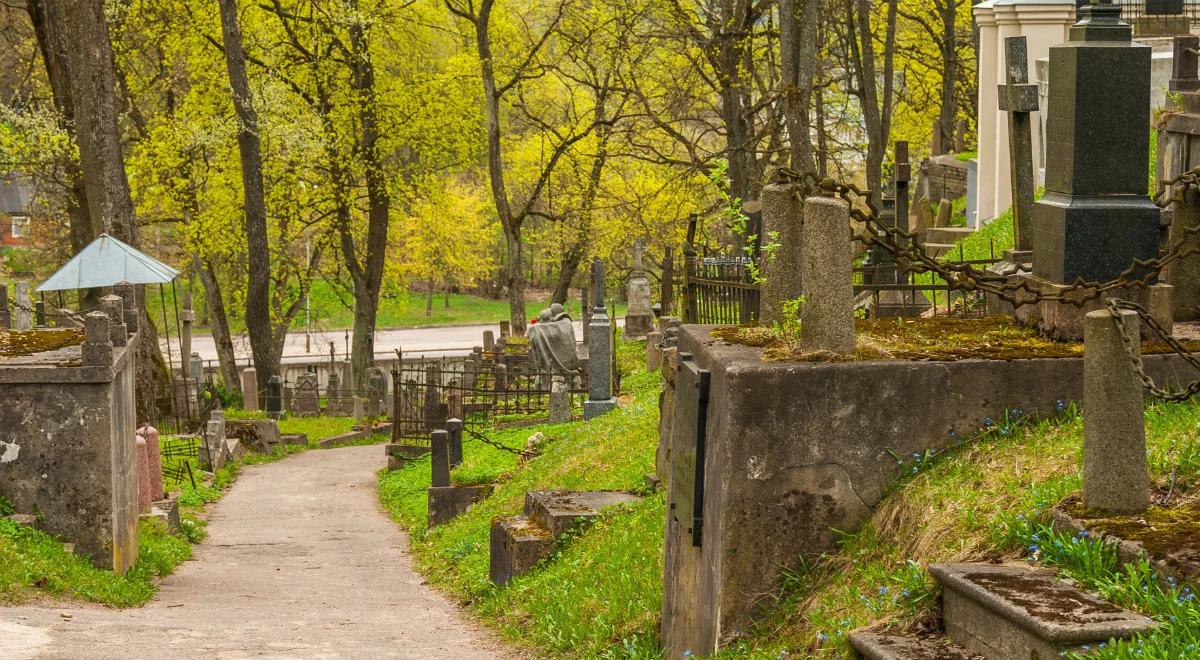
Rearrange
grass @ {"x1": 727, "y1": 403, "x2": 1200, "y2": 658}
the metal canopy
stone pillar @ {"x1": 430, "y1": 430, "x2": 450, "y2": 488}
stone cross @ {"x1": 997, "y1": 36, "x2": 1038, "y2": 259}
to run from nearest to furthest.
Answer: grass @ {"x1": 727, "y1": 403, "x2": 1200, "y2": 658} → stone cross @ {"x1": 997, "y1": 36, "x2": 1038, "y2": 259} → stone pillar @ {"x1": 430, "y1": 430, "x2": 450, "y2": 488} → the metal canopy

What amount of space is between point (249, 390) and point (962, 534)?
86.9 feet

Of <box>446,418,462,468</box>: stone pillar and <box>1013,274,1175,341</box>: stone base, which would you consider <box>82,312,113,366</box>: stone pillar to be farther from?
<box>446,418,462,468</box>: stone pillar

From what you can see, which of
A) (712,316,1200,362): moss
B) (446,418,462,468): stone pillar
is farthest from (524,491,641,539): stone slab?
(446,418,462,468): stone pillar

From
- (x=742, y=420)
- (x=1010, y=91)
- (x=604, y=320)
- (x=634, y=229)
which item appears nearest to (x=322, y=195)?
(x=634, y=229)

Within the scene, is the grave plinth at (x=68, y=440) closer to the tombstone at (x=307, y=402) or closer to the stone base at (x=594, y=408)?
the stone base at (x=594, y=408)

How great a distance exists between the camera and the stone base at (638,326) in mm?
32312

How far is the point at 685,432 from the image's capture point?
695 centimetres

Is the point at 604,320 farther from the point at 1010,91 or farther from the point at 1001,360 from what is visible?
the point at 1001,360

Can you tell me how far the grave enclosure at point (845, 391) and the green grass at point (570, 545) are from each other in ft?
3.85

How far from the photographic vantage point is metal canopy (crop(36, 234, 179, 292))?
1767 centimetres

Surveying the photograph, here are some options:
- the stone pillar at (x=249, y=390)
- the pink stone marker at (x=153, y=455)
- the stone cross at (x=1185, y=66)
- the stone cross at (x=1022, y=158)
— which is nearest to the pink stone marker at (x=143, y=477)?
the pink stone marker at (x=153, y=455)

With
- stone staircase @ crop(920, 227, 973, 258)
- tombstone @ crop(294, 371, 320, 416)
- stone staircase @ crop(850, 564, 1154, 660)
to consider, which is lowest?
tombstone @ crop(294, 371, 320, 416)

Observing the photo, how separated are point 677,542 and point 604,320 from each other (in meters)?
13.2

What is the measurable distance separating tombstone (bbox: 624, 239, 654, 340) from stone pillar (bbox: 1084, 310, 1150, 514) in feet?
88.2
